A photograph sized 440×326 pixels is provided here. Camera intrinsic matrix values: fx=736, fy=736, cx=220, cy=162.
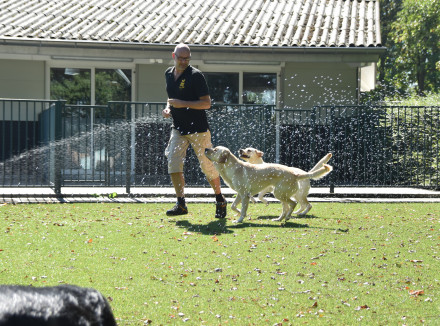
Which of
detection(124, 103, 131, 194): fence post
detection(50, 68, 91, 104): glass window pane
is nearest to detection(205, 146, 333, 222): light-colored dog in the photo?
detection(124, 103, 131, 194): fence post

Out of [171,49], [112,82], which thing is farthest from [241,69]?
[112,82]

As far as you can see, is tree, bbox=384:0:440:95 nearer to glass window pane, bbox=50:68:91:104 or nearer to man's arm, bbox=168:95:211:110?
glass window pane, bbox=50:68:91:104

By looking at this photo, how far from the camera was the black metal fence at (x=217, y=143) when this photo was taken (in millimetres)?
13016

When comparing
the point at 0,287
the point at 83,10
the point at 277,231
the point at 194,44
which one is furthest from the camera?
the point at 83,10

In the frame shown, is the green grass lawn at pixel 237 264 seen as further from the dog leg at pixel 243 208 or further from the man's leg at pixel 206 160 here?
the man's leg at pixel 206 160

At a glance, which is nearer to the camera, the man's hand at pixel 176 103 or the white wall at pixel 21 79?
the man's hand at pixel 176 103

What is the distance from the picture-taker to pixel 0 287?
2.29 metres

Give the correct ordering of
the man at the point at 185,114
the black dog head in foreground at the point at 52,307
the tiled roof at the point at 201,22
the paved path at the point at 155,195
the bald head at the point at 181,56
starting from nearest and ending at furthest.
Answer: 1. the black dog head in foreground at the point at 52,307
2. the bald head at the point at 181,56
3. the man at the point at 185,114
4. the paved path at the point at 155,195
5. the tiled roof at the point at 201,22

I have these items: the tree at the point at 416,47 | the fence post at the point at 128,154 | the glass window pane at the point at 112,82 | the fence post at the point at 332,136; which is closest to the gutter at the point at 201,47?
the glass window pane at the point at 112,82

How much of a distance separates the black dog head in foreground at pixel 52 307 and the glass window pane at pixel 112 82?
1512 centimetres

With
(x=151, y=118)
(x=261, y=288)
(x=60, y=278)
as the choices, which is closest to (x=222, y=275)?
(x=261, y=288)

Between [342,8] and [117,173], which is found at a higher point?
[342,8]

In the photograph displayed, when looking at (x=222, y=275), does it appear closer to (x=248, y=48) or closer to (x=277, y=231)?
(x=277, y=231)

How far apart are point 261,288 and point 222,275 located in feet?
1.81
